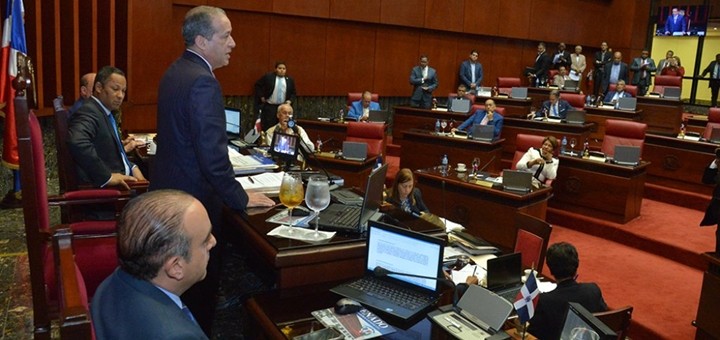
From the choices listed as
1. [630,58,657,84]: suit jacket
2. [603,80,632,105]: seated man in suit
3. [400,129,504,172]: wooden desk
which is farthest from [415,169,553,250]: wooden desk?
[630,58,657,84]: suit jacket

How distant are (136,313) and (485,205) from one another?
14.4ft

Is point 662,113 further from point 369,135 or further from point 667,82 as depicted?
point 369,135

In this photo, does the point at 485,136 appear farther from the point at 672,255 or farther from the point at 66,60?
the point at 66,60

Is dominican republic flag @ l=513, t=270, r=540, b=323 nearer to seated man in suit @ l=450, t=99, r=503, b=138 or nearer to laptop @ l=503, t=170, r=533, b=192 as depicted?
laptop @ l=503, t=170, r=533, b=192

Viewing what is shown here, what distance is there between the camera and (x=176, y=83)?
6.73ft

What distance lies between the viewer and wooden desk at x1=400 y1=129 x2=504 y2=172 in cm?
688

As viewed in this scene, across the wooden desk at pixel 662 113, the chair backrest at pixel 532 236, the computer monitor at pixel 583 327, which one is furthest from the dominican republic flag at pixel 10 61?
the wooden desk at pixel 662 113

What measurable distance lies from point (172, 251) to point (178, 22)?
7670mm

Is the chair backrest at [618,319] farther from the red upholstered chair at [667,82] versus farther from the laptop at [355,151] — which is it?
the red upholstered chair at [667,82]

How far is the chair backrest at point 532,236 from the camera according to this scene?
3217mm

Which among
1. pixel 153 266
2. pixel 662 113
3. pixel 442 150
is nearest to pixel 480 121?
pixel 442 150

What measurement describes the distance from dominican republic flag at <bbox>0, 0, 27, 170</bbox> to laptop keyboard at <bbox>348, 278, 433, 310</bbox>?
3.62m

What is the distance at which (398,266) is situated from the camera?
182 cm

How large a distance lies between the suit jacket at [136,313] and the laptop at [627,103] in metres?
9.37
